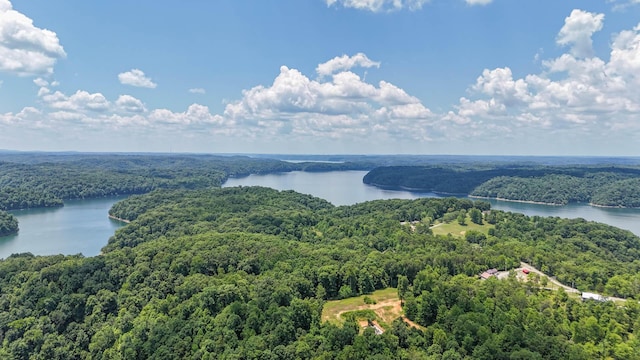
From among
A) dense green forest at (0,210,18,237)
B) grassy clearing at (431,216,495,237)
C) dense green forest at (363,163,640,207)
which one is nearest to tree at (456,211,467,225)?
grassy clearing at (431,216,495,237)

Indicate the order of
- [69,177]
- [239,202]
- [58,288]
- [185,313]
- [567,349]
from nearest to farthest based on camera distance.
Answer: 1. [567,349]
2. [185,313]
3. [58,288]
4. [239,202]
5. [69,177]

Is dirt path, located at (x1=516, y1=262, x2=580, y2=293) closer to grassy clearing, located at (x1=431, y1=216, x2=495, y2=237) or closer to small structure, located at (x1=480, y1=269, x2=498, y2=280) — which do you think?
small structure, located at (x1=480, y1=269, x2=498, y2=280)

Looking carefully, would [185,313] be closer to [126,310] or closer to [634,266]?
[126,310]

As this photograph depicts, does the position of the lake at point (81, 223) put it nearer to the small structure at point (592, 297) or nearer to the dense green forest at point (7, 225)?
the dense green forest at point (7, 225)

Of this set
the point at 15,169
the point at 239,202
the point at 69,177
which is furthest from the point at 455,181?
the point at 15,169

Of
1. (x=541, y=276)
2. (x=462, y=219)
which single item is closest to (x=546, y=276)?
(x=541, y=276)

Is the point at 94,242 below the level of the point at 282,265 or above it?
below
